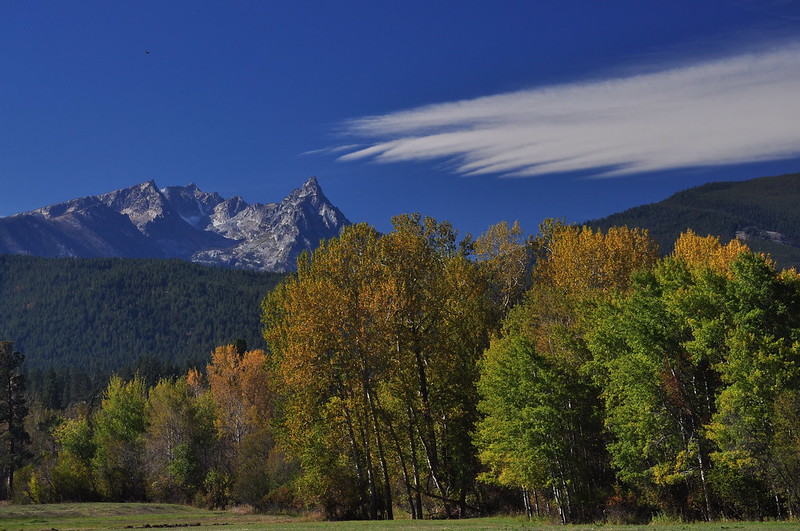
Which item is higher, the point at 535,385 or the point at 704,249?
the point at 704,249

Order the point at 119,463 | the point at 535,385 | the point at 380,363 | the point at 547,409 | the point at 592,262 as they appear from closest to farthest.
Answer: the point at 547,409, the point at 535,385, the point at 380,363, the point at 592,262, the point at 119,463

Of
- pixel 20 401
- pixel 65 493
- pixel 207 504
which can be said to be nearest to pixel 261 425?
pixel 207 504

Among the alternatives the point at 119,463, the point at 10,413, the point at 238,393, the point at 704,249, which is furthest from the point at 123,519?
the point at 704,249

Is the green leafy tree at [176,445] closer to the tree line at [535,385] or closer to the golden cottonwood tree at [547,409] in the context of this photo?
the tree line at [535,385]

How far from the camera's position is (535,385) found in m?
49.7

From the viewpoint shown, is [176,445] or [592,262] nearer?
[592,262]

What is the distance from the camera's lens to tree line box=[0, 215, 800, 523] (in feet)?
143

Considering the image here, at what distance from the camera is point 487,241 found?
233 feet

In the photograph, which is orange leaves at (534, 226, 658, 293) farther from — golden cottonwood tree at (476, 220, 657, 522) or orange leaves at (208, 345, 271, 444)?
orange leaves at (208, 345, 271, 444)

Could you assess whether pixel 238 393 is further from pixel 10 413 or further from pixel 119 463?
pixel 10 413

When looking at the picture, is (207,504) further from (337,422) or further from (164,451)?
(337,422)

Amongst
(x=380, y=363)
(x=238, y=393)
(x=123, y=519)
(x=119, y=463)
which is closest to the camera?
(x=380, y=363)

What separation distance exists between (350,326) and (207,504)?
4177 cm

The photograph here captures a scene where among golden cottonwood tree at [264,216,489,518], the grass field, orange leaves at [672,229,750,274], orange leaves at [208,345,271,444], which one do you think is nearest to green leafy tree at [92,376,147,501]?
orange leaves at [208,345,271,444]
